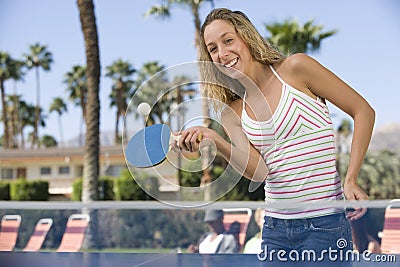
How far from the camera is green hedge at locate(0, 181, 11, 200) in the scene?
21.2m

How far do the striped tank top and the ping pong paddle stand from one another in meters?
0.20

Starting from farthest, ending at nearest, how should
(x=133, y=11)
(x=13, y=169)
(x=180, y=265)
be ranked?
(x=133, y=11) < (x=13, y=169) < (x=180, y=265)

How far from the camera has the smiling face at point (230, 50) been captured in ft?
5.30

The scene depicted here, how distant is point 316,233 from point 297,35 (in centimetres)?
1562

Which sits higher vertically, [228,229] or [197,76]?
[197,76]

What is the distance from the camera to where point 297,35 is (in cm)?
1683

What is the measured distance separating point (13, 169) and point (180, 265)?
32430 millimetres

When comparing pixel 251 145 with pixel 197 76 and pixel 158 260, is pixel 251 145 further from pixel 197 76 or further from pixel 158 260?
pixel 158 260

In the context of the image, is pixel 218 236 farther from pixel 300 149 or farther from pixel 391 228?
pixel 300 149

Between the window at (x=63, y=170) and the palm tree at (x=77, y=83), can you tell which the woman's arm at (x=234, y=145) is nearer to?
the window at (x=63, y=170)

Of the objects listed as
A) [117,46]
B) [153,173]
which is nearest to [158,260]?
[153,173]

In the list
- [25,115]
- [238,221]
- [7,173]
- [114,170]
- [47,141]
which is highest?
[25,115]

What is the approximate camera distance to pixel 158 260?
221 cm

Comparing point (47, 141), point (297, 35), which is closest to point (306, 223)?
point (297, 35)
